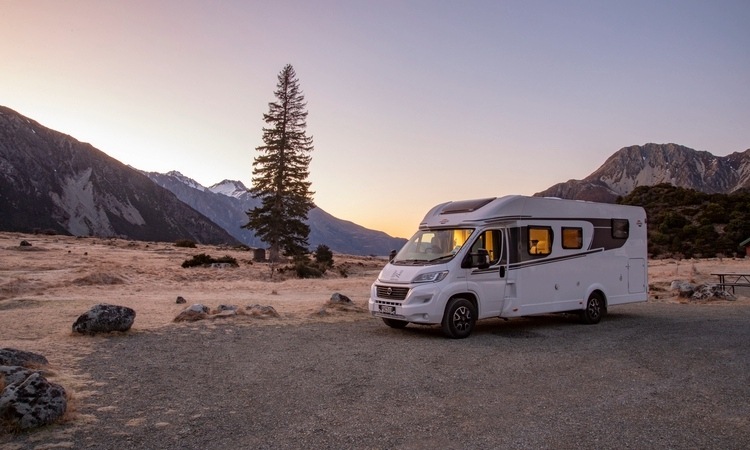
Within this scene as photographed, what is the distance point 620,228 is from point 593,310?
100 inches

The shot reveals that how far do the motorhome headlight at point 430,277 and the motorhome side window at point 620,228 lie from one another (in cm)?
620

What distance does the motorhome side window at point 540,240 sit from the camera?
12.5m

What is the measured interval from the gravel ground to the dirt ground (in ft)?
1.19

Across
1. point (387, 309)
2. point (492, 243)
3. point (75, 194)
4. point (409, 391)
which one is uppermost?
point (75, 194)

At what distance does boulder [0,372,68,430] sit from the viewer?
5.21 metres

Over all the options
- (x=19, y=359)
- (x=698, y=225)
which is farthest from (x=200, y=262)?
(x=698, y=225)

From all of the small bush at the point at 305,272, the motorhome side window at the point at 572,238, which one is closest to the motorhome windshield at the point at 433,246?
the motorhome side window at the point at 572,238

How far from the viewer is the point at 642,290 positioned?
14984mm

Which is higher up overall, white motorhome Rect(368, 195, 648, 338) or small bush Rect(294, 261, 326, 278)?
white motorhome Rect(368, 195, 648, 338)

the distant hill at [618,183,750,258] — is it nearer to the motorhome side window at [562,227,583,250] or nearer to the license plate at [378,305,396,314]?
the motorhome side window at [562,227,583,250]

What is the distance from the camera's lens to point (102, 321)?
1064 cm

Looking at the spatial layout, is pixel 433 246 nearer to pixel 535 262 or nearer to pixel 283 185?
pixel 535 262

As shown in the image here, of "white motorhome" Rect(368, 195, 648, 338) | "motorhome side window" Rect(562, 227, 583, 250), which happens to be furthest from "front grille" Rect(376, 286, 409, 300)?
"motorhome side window" Rect(562, 227, 583, 250)

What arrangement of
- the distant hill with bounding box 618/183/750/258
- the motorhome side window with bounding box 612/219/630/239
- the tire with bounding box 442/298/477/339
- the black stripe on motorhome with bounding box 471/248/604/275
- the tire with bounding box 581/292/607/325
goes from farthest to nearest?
the distant hill with bounding box 618/183/750/258, the motorhome side window with bounding box 612/219/630/239, the tire with bounding box 581/292/607/325, the black stripe on motorhome with bounding box 471/248/604/275, the tire with bounding box 442/298/477/339
